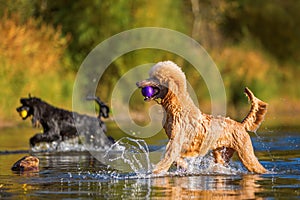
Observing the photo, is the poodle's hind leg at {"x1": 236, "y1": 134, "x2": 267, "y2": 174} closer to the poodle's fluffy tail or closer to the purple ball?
the poodle's fluffy tail

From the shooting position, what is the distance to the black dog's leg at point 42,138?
18094 mm

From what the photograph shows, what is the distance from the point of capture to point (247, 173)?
12.2 m

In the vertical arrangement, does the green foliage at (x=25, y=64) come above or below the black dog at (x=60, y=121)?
above

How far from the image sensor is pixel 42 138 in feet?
60.1

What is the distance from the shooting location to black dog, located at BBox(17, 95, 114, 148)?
61.3ft

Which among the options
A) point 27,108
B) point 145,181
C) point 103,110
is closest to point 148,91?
point 145,181

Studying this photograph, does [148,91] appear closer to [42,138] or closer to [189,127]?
[189,127]

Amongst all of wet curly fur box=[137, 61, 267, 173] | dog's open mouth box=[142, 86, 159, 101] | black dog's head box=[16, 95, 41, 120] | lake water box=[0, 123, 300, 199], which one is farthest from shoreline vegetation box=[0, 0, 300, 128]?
dog's open mouth box=[142, 86, 159, 101]

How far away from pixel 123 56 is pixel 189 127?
1760cm

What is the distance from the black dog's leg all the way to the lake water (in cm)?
230

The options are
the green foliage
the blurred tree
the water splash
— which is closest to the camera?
the water splash

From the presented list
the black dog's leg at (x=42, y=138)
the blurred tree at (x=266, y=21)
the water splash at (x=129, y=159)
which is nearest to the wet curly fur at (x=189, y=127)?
the water splash at (x=129, y=159)

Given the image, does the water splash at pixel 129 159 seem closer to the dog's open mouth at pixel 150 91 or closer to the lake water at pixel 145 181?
the lake water at pixel 145 181

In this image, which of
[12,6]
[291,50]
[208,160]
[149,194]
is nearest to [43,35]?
[12,6]
